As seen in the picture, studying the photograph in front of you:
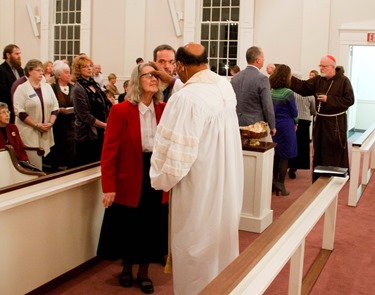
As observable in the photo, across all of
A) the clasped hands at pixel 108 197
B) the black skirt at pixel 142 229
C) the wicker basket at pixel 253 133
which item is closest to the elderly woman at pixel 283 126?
Answer: the wicker basket at pixel 253 133

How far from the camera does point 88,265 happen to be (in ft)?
15.4

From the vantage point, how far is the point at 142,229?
4270 mm

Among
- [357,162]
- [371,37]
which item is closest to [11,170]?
[357,162]

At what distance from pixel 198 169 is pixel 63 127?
452 cm

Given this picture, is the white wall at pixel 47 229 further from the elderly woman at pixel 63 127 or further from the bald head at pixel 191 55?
the elderly woman at pixel 63 127

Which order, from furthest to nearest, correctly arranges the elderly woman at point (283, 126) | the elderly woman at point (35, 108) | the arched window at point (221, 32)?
the arched window at point (221, 32), the elderly woman at point (283, 126), the elderly woman at point (35, 108)

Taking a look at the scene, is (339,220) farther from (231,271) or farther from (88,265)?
(231,271)

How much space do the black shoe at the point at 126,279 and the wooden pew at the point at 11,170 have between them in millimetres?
1149

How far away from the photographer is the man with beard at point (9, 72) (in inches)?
316

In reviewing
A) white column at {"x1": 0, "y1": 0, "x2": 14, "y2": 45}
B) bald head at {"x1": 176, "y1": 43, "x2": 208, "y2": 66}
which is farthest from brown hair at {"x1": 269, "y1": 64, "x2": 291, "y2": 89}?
white column at {"x1": 0, "y1": 0, "x2": 14, "y2": 45}

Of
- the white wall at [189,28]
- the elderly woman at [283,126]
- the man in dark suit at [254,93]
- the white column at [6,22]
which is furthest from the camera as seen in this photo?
the white column at [6,22]

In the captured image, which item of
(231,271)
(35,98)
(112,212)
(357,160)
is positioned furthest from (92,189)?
(357,160)

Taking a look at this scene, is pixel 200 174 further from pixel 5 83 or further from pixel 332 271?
pixel 5 83

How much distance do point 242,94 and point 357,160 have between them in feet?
5.34
